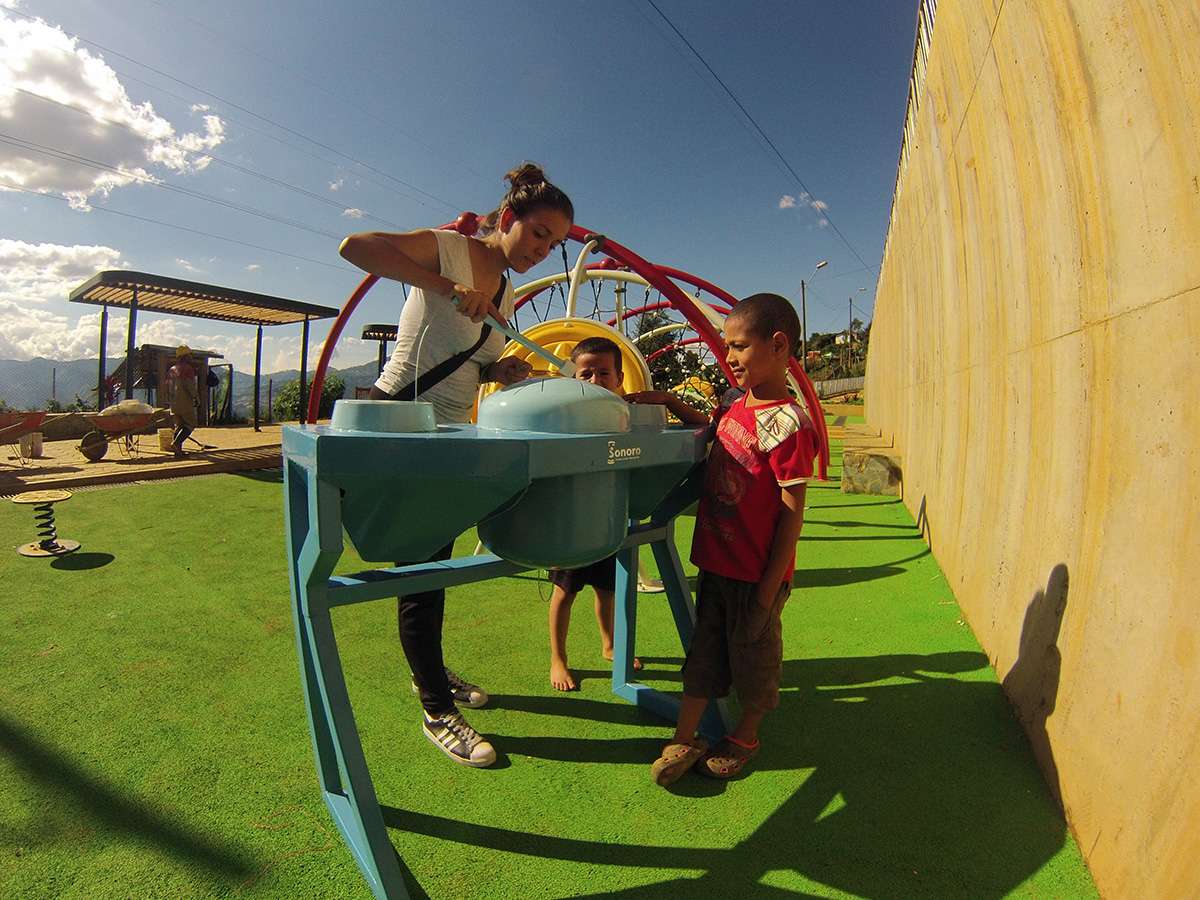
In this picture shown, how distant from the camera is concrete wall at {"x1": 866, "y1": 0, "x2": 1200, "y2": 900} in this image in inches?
44.4

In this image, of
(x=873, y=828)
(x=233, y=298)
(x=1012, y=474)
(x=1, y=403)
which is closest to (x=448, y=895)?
(x=873, y=828)

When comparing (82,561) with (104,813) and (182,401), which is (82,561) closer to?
(104,813)

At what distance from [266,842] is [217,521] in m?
4.35

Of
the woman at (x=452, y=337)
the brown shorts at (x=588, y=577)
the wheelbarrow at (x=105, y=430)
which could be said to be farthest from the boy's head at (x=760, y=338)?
the wheelbarrow at (x=105, y=430)

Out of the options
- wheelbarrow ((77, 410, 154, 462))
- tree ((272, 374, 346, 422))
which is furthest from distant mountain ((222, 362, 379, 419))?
wheelbarrow ((77, 410, 154, 462))

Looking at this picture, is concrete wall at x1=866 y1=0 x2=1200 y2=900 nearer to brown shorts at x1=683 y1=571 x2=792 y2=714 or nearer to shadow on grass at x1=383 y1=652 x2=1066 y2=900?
shadow on grass at x1=383 y1=652 x2=1066 y2=900

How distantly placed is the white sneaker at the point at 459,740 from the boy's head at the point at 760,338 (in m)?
1.37

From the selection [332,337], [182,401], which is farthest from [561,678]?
[182,401]

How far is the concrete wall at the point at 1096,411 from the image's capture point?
1.13 meters

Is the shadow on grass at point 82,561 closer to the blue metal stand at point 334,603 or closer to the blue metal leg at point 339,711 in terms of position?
the blue metal stand at point 334,603

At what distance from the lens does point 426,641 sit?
1.79m

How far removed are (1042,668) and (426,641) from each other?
185 cm

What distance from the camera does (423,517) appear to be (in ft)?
3.93

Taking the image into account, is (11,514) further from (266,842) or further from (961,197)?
(961,197)
